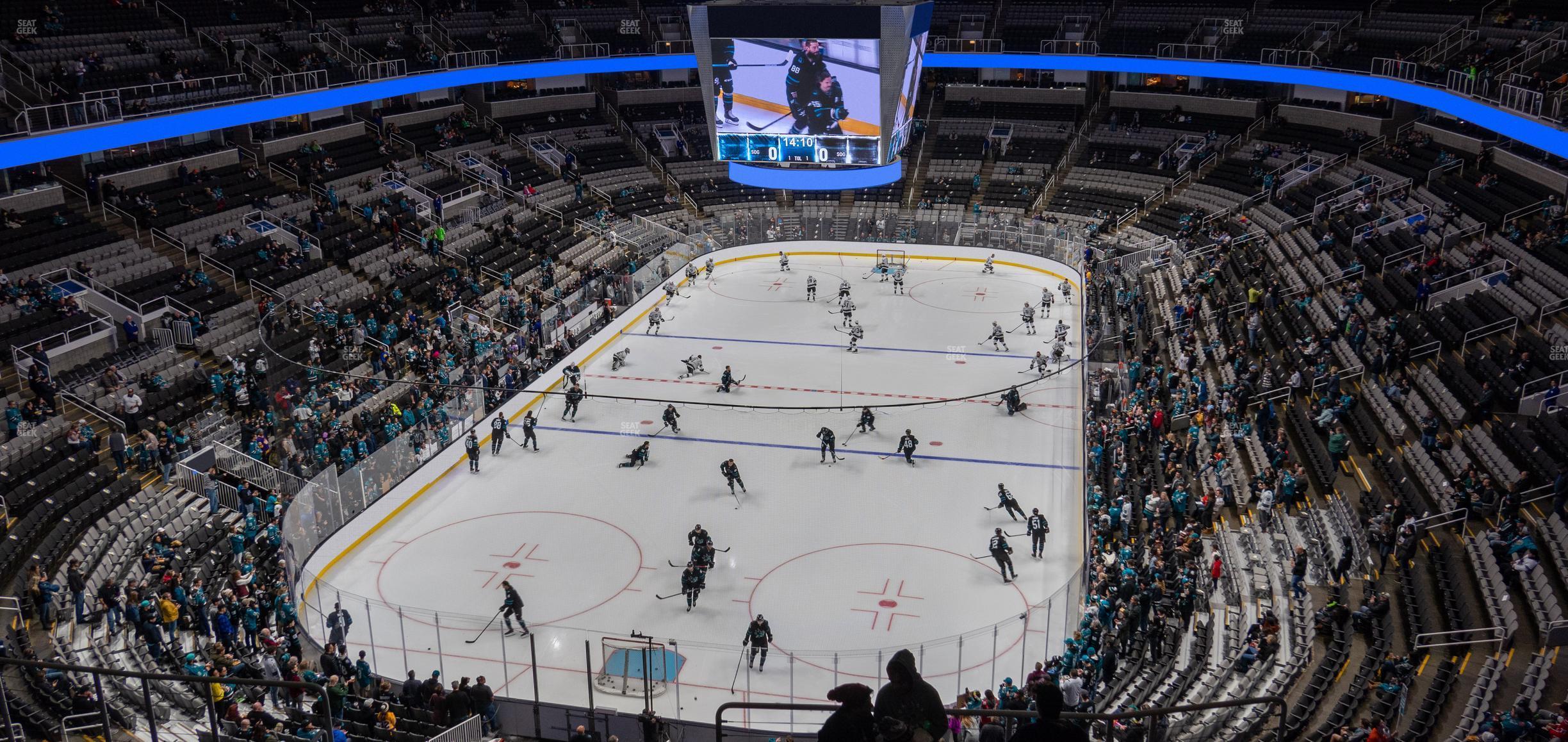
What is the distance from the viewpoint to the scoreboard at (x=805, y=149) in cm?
3180

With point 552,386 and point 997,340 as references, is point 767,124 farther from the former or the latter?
point 552,386

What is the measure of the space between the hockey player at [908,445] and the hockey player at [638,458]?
509 centimetres

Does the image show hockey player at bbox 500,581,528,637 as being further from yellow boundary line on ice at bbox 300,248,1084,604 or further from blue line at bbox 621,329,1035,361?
blue line at bbox 621,329,1035,361

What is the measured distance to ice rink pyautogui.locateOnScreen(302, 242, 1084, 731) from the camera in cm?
1545

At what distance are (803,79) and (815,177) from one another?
3007mm

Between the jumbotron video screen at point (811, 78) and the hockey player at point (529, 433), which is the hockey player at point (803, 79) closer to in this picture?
the jumbotron video screen at point (811, 78)

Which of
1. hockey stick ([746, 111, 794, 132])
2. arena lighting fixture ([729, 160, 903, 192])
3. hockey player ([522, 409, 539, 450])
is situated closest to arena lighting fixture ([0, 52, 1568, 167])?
arena lighting fixture ([729, 160, 903, 192])

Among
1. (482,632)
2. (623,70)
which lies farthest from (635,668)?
(623,70)

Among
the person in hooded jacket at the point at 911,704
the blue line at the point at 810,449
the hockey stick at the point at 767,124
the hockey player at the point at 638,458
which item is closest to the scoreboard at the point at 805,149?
the hockey stick at the point at 767,124

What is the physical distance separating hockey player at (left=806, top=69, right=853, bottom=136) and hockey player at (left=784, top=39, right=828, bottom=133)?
50 millimetres

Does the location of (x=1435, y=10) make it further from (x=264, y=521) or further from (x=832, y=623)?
(x=264, y=521)

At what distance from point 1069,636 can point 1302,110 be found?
32.4 metres

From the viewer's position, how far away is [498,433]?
23844 mm

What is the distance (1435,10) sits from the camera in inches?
1497
